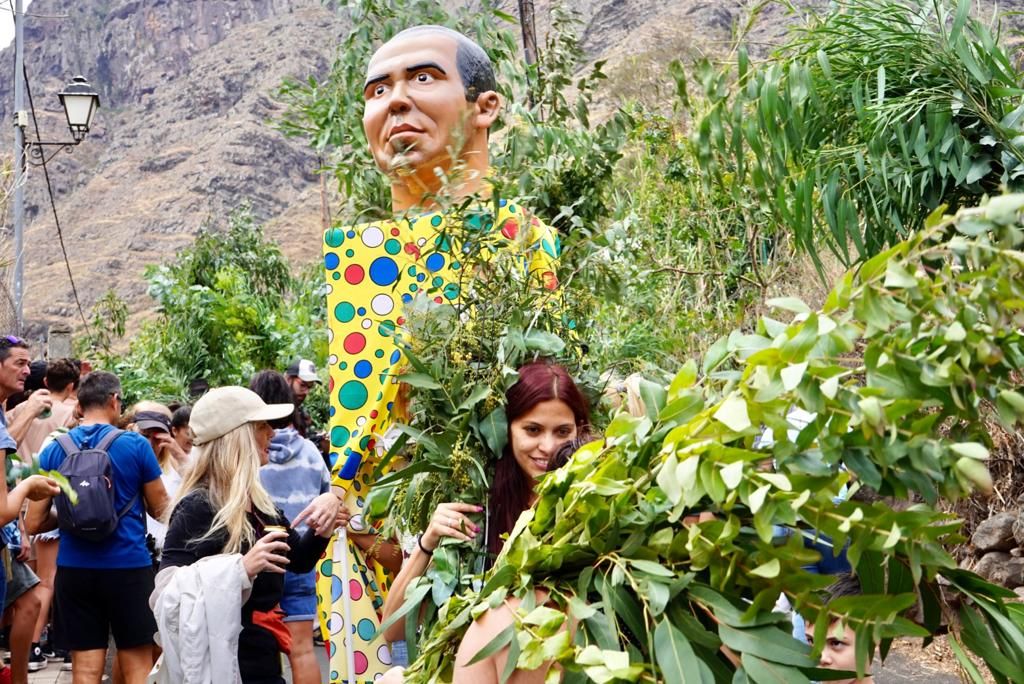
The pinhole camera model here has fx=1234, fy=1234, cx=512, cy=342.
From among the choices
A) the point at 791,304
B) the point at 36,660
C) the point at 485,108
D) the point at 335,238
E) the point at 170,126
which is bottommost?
the point at 36,660

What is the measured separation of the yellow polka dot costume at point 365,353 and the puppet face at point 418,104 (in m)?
0.37

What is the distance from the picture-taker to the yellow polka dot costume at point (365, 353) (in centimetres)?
404

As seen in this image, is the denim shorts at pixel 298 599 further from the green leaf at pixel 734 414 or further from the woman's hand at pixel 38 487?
the green leaf at pixel 734 414

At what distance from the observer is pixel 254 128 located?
224 ft

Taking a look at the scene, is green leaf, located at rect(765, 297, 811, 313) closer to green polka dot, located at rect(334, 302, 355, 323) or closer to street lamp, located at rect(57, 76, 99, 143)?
green polka dot, located at rect(334, 302, 355, 323)

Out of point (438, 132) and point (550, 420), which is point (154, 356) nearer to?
point (438, 132)

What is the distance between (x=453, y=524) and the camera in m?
3.22

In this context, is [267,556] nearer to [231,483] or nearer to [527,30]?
[231,483]

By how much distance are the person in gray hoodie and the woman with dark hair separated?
9.13ft

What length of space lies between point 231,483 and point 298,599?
1690 millimetres

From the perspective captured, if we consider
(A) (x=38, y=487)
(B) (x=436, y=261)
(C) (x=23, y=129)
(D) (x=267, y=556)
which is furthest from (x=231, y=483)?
(C) (x=23, y=129)

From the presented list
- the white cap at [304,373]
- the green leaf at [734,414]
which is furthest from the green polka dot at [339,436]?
the white cap at [304,373]

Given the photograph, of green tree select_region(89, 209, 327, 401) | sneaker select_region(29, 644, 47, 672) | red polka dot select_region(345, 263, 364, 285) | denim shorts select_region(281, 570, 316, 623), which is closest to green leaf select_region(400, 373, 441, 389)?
red polka dot select_region(345, 263, 364, 285)

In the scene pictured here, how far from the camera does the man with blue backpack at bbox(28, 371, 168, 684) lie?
5.84 m
